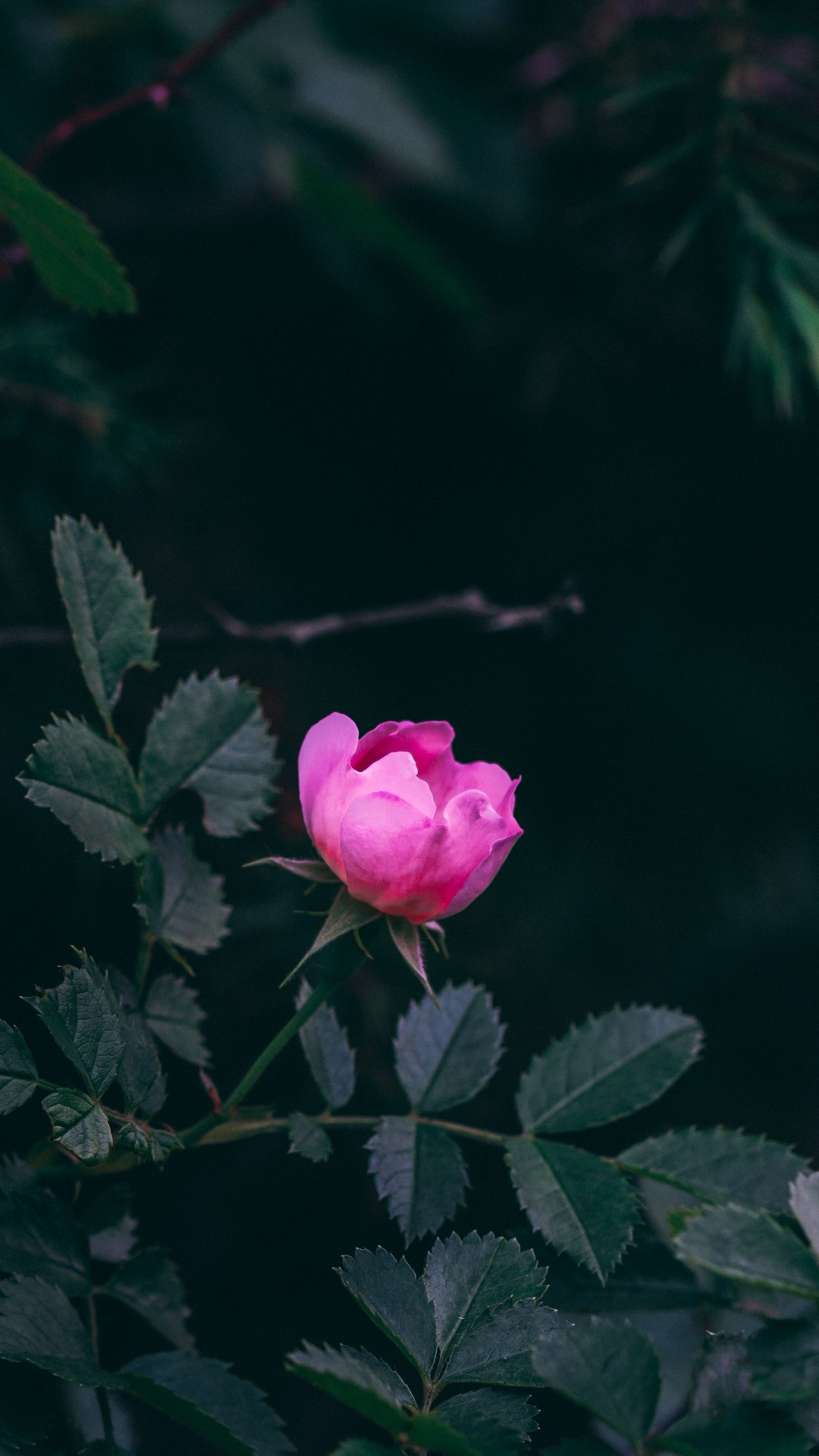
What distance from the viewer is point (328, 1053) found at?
1.21ft

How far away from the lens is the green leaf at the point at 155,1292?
0.32 meters

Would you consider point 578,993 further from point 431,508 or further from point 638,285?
point 638,285

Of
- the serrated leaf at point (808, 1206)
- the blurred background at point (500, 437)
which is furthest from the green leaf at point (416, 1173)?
the blurred background at point (500, 437)

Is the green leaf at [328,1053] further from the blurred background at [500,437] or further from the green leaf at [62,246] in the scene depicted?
the green leaf at [62,246]

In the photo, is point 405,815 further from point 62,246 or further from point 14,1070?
point 62,246

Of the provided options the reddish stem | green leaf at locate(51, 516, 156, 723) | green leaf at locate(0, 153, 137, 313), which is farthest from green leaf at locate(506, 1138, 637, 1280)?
the reddish stem

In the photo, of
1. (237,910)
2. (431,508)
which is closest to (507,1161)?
(237,910)

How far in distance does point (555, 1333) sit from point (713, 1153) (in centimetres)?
10

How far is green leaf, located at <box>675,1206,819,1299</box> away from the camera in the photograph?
27 cm

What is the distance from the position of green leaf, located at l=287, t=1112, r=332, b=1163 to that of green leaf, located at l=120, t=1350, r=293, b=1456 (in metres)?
0.07

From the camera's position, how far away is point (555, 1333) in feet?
0.98

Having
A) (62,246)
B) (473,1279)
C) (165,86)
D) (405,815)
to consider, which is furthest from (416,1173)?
(165,86)

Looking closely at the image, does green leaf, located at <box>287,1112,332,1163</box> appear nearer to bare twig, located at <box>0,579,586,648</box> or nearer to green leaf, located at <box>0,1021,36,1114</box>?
green leaf, located at <box>0,1021,36,1114</box>

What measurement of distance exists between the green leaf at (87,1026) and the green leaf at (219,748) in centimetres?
9
